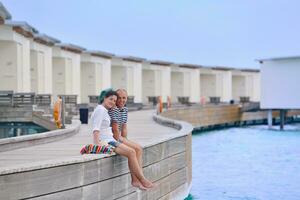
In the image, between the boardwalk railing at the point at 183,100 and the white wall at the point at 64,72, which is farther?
the boardwalk railing at the point at 183,100

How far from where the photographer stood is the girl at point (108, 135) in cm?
919

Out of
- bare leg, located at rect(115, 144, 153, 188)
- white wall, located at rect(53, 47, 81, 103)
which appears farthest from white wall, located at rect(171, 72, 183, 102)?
bare leg, located at rect(115, 144, 153, 188)

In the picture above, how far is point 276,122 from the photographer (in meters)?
65.1

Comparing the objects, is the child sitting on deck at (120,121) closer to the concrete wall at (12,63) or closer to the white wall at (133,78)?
the concrete wall at (12,63)

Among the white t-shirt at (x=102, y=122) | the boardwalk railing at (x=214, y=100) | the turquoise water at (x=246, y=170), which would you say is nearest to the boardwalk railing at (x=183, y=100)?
the boardwalk railing at (x=214, y=100)

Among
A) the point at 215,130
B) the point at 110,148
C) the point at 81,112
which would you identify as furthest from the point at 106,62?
the point at 110,148

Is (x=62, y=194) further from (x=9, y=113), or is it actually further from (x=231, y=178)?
(x=9, y=113)

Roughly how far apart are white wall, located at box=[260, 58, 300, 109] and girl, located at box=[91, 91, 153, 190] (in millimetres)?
39454

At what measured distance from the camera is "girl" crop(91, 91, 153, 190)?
919cm

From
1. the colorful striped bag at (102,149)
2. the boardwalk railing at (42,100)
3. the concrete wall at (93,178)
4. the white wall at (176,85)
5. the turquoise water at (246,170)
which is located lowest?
the turquoise water at (246,170)

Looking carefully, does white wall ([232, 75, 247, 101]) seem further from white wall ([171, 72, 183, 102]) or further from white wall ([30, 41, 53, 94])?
white wall ([30, 41, 53, 94])

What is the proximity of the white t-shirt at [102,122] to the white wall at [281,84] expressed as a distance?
39.6 m

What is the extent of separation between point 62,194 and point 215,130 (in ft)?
155

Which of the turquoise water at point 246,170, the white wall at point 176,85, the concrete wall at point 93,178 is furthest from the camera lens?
the white wall at point 176,85
